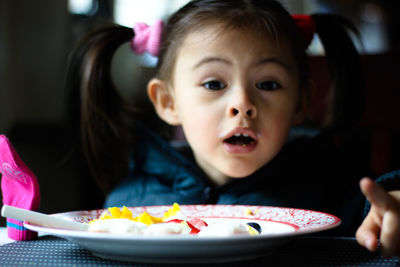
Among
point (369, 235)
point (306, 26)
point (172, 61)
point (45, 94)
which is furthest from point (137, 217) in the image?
point (45, 94)

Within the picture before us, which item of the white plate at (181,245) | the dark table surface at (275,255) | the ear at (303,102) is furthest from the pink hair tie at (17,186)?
the ear at (303,102)

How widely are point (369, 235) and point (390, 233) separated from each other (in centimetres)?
2

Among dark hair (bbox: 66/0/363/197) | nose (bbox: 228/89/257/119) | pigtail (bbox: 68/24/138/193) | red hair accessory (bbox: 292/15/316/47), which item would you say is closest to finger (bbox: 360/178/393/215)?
nose (bbox: 228/89/257/119)

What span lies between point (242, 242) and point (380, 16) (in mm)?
5009

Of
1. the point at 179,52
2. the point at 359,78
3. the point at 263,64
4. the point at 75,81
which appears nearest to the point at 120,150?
the point at 75,81

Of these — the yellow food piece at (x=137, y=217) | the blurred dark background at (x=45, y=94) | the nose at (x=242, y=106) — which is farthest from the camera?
the blurred dark background at (x=45, y=94)

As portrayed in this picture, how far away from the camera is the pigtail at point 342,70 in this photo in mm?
1173

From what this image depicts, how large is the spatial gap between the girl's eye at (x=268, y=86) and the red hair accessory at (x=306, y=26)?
20 cm

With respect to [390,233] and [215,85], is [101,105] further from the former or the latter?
[390,233]

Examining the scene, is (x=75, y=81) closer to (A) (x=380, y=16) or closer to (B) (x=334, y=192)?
(B) (x=334, y=192)

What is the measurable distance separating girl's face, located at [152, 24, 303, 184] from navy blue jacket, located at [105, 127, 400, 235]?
68mm

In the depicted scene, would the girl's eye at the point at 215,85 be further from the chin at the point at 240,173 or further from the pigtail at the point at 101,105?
the pigtail at the point at 101,105

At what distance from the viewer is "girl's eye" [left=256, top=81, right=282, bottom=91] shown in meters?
0.98

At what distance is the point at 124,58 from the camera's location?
8.45 feet
